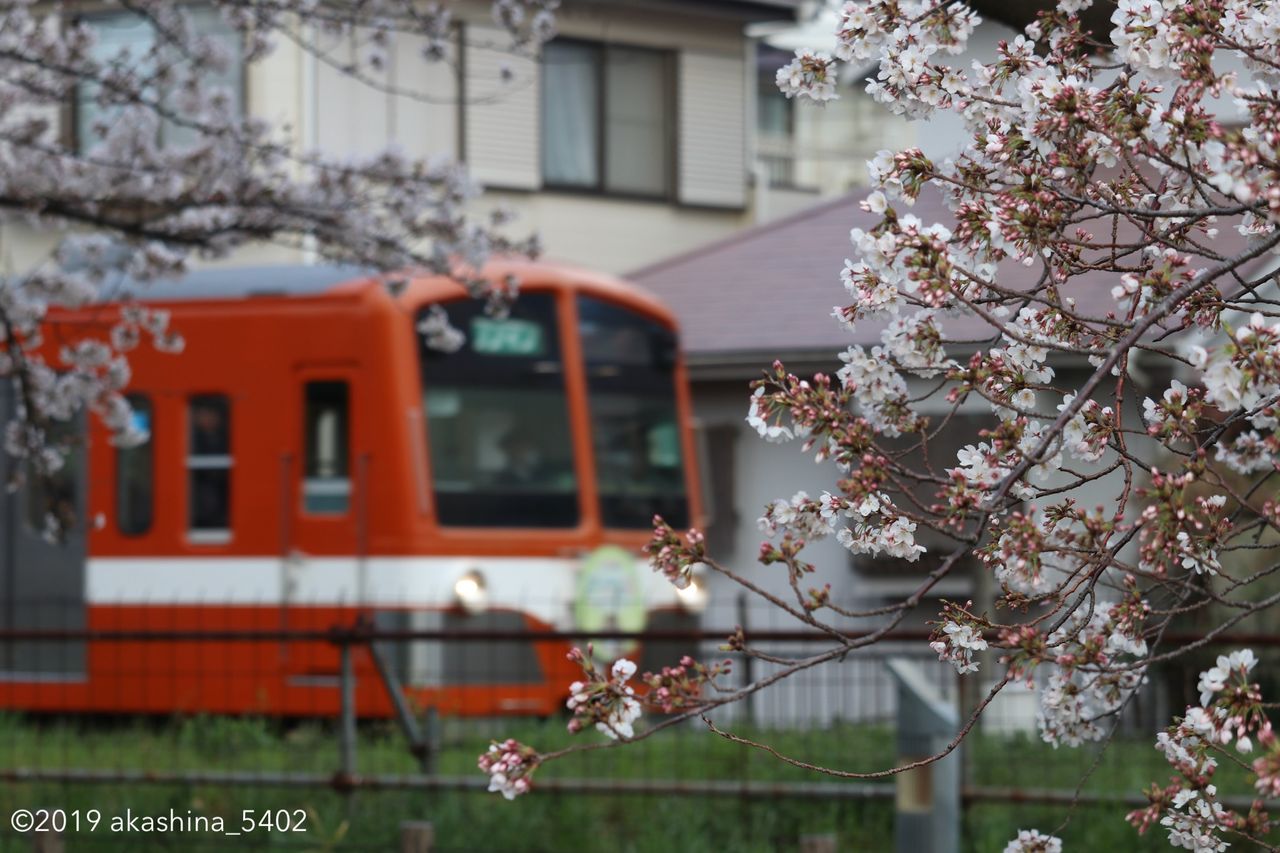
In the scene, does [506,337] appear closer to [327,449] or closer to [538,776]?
[327,449]

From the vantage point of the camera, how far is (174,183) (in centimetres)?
1088

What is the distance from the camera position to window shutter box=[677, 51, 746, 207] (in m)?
24.5

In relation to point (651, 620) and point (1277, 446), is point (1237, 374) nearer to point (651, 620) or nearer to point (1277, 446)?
point (1277, 446)

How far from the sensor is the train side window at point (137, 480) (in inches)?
574

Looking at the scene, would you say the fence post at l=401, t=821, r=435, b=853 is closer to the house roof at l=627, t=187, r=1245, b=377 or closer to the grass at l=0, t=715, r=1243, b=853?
the grass at l=0, t=715, r=1243, b=853

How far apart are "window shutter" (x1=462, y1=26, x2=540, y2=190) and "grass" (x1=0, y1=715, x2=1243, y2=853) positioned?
1281 cm

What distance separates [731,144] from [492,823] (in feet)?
55.3

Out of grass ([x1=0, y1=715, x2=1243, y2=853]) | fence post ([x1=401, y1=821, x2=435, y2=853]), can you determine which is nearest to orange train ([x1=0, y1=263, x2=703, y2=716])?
grass ([x1=0, y1=715, x2=1243, y2=853])

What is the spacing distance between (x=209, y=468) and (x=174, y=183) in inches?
154

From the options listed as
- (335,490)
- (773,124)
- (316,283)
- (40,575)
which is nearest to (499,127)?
(773,124)

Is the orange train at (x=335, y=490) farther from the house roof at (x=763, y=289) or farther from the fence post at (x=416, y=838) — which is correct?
the fence post at (x=416, y=838)

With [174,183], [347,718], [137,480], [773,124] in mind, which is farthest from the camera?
[773,124]

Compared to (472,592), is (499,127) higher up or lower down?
higher up

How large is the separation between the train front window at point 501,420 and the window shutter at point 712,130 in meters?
10.4
